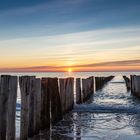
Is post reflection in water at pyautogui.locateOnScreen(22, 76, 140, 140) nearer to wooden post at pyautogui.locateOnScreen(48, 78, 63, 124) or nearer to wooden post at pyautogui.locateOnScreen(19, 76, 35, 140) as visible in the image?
wooden post at pyautogui.locateOnScreen(48, 78, 63, 124)

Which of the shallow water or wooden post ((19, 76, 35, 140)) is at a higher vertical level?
wooden post ((19, 76, 35, 140))

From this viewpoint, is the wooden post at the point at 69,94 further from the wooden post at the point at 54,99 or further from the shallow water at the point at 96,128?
the wooden post at the point at 54,99

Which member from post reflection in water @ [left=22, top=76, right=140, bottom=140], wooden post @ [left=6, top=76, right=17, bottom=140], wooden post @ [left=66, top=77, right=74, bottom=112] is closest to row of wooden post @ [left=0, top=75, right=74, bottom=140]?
wooden post @ [left=6, top=76, right=17, bottom=140]

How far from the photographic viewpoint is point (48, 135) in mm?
8570

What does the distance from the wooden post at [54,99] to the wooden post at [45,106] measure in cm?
28

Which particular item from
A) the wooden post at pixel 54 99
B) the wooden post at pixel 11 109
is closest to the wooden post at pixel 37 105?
the wooden post at pixel 54 99

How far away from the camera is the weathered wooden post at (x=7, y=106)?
6.33 meters

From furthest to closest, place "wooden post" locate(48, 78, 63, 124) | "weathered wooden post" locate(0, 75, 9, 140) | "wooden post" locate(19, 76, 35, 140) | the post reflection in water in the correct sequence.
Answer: "wooden post" locate(48, 78, 63, 124), the post reflection in water, "wooden post" locate(19, 76, 35, 140), "weathered wooden post" locate(0, 75, 9, 140)

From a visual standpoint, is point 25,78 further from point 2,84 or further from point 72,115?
point 72,115

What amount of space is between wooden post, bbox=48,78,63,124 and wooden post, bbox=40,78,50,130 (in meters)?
0.28

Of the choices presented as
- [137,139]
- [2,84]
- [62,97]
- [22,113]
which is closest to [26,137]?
[22,113]

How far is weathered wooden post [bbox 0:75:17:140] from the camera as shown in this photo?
20.8 ft

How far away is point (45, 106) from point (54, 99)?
88cm

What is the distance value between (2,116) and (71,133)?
9.91 ft
